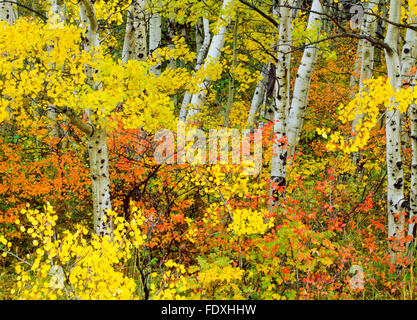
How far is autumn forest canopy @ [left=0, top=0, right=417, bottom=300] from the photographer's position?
181 inches

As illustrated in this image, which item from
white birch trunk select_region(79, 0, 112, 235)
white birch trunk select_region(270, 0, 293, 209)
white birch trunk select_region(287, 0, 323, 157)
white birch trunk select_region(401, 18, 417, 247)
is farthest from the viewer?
white birch trunk select_region(287, 0, 323, 157)

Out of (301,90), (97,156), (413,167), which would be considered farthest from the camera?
(301,90)

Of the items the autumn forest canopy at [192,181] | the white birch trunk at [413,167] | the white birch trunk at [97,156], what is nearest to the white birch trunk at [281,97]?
the autumn forest canopy at [192,181]

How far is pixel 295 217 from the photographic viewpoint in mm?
5266

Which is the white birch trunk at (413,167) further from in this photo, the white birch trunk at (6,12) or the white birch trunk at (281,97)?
the white birch trunk at (6,12)

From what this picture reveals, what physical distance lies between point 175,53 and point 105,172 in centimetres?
399

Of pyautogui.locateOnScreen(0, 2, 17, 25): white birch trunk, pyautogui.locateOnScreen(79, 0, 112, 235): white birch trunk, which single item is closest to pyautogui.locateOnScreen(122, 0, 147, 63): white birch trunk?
pyautogui.locateOnScreen(79, 0, 112, 235): white birch trunk

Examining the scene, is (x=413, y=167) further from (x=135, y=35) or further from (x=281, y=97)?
(x=135, y=35)

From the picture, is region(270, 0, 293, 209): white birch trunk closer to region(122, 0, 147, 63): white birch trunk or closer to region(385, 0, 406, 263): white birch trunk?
region(385, 0, 406, 263): white birch trunk

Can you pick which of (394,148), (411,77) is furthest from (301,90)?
(394,148)

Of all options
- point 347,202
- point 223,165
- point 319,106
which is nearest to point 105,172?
point 223,165

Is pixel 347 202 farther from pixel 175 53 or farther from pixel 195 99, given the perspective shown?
pixel 175 53

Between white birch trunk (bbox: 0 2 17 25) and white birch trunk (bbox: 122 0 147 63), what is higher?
white birch trunk (bbox: 0 2 17 25)

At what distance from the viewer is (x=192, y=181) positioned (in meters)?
6.93
